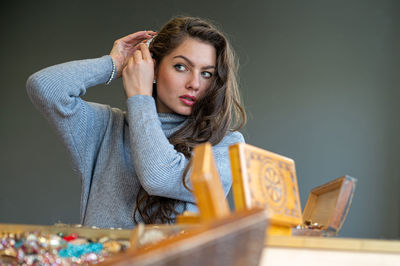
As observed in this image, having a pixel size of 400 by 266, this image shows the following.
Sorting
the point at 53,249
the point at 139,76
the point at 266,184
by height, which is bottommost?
the point at 53,249

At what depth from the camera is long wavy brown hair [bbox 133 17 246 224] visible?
42.8 inches

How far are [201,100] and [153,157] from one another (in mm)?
335

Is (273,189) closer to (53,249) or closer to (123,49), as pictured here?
(53,249)

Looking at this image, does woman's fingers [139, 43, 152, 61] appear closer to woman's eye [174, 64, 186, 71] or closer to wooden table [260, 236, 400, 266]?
woman's eye [174, 64, 186, 71]

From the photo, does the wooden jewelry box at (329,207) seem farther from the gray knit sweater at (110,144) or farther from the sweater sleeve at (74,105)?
the sweater sleeve at (74,105)

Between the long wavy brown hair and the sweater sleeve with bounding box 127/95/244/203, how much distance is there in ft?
0.33

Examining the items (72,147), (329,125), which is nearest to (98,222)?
(72,147)

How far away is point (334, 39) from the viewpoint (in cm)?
362

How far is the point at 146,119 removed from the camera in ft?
3.27

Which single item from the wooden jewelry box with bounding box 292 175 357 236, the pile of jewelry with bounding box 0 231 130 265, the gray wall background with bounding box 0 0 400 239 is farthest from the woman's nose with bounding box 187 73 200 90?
the gray wall background with bounding box 0 0 400 239

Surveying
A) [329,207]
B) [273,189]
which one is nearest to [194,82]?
[329,207]

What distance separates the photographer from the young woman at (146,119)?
0.98 m

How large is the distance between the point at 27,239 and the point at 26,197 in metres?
3.46

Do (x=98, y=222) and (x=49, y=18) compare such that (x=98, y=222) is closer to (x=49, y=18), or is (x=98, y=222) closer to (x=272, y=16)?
(x=272, y=16)
